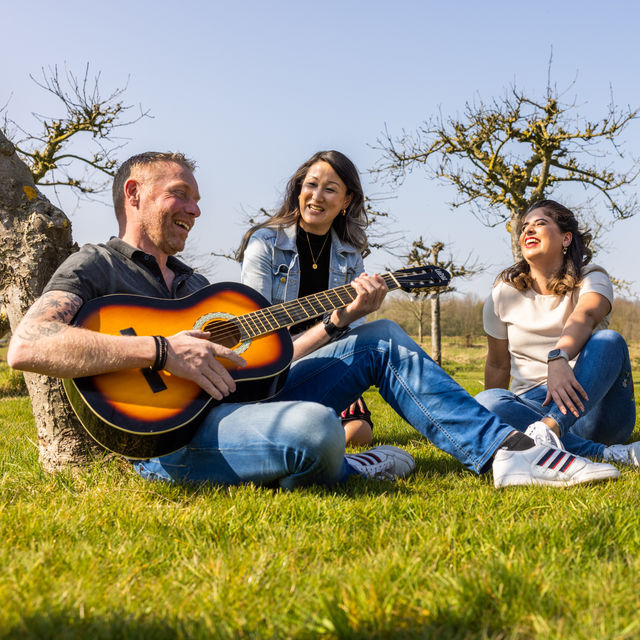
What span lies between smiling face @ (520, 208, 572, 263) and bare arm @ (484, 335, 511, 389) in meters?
0.64

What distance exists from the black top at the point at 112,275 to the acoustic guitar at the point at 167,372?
0.37 feet

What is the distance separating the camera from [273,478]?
2.77 m

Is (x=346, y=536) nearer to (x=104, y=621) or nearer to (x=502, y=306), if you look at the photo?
(x=104, y=621)

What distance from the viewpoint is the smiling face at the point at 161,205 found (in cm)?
314

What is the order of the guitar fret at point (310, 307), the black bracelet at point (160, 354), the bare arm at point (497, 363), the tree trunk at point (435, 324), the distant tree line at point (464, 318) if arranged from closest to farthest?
the black bracelet at point (160, 354), the guitar fret at point (310, 307), the bare arm at point (497, 363), the tree trunk at point (435, 324), the distant tree line at point (464, 318)

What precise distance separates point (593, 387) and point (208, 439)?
7.73ft

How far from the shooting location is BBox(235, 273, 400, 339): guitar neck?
10.2 feet

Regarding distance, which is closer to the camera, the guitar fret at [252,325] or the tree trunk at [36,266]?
the guitar fret at [252,325]

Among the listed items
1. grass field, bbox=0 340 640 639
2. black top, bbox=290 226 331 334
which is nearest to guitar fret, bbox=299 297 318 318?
black top, bbox=290 226 331 334

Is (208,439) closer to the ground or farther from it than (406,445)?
farther from it

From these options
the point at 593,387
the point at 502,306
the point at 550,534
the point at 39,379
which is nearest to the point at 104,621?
the point at 550,534

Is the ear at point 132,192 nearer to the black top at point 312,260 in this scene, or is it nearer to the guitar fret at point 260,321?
the guitar fret at point 260,321

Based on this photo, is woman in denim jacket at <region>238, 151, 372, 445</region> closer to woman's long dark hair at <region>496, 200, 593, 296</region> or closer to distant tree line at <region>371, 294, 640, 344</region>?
woman's long dark hair at <region>496, 200, 593, 296</region>

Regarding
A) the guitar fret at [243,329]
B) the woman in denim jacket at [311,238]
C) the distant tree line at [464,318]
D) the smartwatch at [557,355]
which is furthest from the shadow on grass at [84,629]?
the distant tree line at [464,318]
